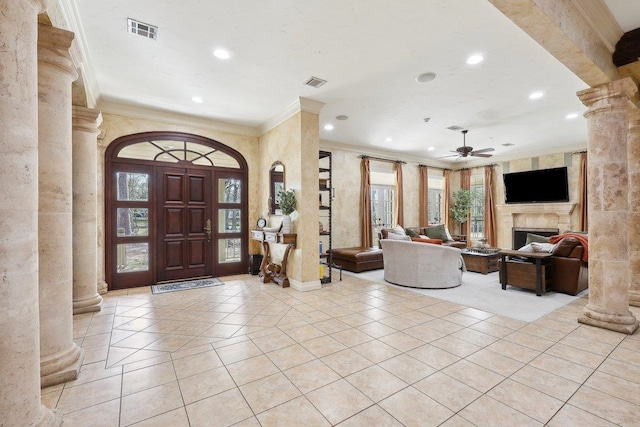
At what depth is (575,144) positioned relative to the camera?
7781mm

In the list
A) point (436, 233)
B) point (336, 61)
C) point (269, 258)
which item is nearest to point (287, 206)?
point (269, 258)

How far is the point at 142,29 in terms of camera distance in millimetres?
2957

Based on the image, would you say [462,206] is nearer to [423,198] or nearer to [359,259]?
[423,198]

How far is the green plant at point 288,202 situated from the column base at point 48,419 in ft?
12.0

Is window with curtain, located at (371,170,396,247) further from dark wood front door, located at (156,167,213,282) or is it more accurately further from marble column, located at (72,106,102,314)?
marble column, located at (72,106,102,314)

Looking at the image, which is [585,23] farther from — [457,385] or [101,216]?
[101,216]

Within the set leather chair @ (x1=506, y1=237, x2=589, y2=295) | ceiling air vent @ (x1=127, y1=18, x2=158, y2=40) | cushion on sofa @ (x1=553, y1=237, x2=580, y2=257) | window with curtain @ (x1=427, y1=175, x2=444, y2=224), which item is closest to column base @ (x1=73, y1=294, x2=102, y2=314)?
ceiling air vent @ (x1=127, y1=18, x2=158, y2=40)

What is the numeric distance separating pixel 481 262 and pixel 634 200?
107 inches

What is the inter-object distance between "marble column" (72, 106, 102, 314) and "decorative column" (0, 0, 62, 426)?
2.65 m

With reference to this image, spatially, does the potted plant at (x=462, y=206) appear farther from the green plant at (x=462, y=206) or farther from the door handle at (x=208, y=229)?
the door handle at (x=208, y=229)

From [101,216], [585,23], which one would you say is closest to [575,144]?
[585,23]

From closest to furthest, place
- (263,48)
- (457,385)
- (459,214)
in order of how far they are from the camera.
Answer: (457,385), (263,48), (459,214)

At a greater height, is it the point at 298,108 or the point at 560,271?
the point at 298,108

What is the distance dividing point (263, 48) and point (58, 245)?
2.75 metres
